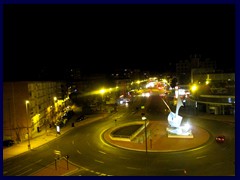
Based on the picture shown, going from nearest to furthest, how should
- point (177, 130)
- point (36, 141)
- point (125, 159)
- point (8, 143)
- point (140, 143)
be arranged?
point (125, 159) → point (140, 143) → point (8, 143) → point (177, 130) → point (36, 141)

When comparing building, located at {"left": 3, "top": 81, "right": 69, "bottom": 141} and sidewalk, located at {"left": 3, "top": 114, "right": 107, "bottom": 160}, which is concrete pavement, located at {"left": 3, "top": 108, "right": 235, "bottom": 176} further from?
building, located at {"left": 3, "top": 81, "right": 69, "bottom": 141}

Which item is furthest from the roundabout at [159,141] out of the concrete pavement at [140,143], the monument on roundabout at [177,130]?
the monument on roundabout at [177,130]

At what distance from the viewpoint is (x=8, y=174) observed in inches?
1158

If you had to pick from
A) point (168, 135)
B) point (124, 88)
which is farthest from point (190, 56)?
point (168, 135)

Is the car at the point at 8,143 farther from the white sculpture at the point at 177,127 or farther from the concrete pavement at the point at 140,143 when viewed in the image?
Answer: the white sculpture at the point at 177,127

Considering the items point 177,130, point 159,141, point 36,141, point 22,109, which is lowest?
point 36,141

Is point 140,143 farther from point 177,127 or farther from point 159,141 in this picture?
point 177,127

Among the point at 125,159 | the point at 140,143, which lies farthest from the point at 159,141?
the point at 125,159

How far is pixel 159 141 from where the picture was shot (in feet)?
128

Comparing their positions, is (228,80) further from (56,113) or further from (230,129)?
(56,113)

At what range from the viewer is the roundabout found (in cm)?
3553

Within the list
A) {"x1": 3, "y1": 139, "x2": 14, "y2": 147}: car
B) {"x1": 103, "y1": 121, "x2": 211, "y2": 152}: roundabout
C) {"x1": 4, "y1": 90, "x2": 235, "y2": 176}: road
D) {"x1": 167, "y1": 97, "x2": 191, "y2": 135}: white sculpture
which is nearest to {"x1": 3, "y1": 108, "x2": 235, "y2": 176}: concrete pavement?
{"x1": 103, "y1": 121, "x2": 211, "y2": 152}: roundabout

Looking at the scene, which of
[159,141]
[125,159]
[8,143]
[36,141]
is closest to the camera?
[125,159]

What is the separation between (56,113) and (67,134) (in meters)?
19.2
